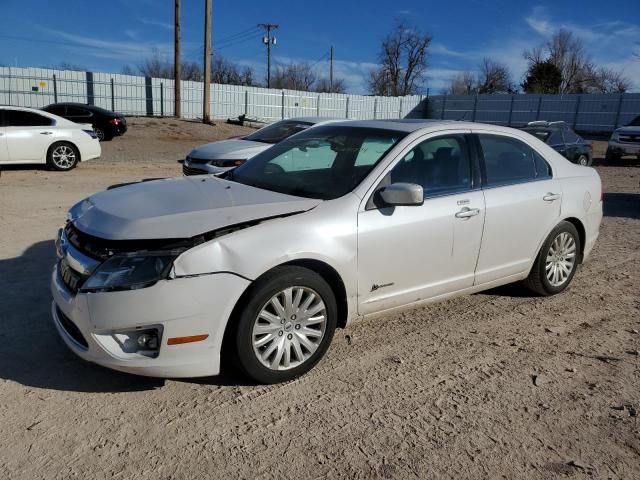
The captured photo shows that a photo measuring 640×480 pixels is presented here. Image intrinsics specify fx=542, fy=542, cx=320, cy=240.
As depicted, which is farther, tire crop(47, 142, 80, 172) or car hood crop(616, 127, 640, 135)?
car hood crop(616, 127, 640, 135)

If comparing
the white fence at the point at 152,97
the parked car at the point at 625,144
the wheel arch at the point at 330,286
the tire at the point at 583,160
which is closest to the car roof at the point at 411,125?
the wheel arch at the point at 330,286

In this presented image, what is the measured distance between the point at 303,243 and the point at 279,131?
25.1 feet

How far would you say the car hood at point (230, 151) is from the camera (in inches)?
362

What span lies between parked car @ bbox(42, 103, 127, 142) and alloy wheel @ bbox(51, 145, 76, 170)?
9.15 m

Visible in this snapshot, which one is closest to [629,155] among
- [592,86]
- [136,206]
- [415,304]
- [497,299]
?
[497,299]

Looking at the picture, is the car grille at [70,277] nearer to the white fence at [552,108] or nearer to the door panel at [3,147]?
the door panel at [3,147]

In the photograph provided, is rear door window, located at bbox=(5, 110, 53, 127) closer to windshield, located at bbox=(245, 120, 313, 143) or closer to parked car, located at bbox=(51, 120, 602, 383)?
windshield, located at bbox=(245, 120, 313, 143)

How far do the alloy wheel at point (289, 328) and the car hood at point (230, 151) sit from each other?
20.2 ft

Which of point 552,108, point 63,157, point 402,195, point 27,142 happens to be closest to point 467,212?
point 402,195

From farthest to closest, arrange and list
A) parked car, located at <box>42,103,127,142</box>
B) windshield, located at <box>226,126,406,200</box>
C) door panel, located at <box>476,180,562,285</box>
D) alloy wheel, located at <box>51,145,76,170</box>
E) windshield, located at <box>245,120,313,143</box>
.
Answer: parked car, located at <box>42,103,127,142</box> < alloy wheel, located at <box>51,145,76,170</box> < windshield, located at <box>245,120,313,143</box> < door panel, located at <box>476,180,562,285</box> < windshield, located at <box>226,126,406,200</box>

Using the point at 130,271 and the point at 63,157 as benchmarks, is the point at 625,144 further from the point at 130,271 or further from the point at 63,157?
the point at 130,271

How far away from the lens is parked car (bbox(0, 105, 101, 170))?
12.2 metres

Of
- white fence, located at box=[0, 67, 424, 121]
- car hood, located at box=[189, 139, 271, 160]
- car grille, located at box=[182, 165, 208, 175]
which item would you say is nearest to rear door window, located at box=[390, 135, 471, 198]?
car hood, located at box=[189, 139, 271, 160]

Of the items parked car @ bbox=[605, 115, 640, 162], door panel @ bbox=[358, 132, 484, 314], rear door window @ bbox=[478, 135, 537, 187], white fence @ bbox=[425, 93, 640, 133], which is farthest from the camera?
white fence @ bbox=[425, 93, 640, 133]
